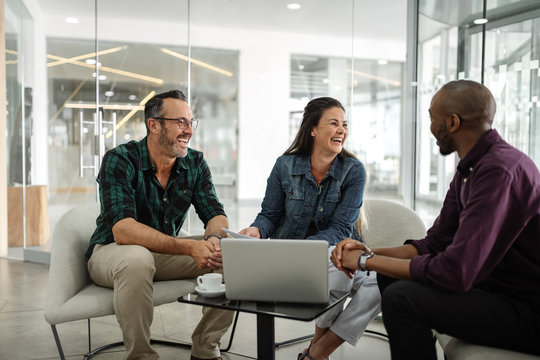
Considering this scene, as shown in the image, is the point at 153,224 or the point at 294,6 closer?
the point at 153,224

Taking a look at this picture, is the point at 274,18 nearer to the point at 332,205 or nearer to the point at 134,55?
the point at 134,55

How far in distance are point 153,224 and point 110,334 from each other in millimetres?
887

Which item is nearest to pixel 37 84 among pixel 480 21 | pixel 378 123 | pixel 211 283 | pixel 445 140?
pixel 378 123

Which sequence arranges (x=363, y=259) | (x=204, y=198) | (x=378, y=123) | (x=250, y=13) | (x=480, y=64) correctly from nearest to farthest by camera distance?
(x=363, y=259) < (x=204, y=198) < (x=480, y=64) < (x=378, y=123) < (x=250, y=13)

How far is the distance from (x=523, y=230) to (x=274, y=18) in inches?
171

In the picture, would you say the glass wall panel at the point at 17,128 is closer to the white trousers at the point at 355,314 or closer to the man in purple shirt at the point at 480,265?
the white trousers at the point at 355,314

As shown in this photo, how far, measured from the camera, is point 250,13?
521 centimetres

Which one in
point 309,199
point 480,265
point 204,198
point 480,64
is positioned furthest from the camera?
point 480,64

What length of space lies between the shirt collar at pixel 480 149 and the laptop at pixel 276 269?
0.51m

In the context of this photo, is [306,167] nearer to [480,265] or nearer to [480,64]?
[480,265]

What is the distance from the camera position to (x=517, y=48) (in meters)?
3.26

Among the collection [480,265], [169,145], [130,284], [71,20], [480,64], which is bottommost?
[130,284]

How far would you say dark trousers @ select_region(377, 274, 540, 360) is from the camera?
4.47ft

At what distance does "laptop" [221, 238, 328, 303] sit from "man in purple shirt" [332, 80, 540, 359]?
0.73 ft
